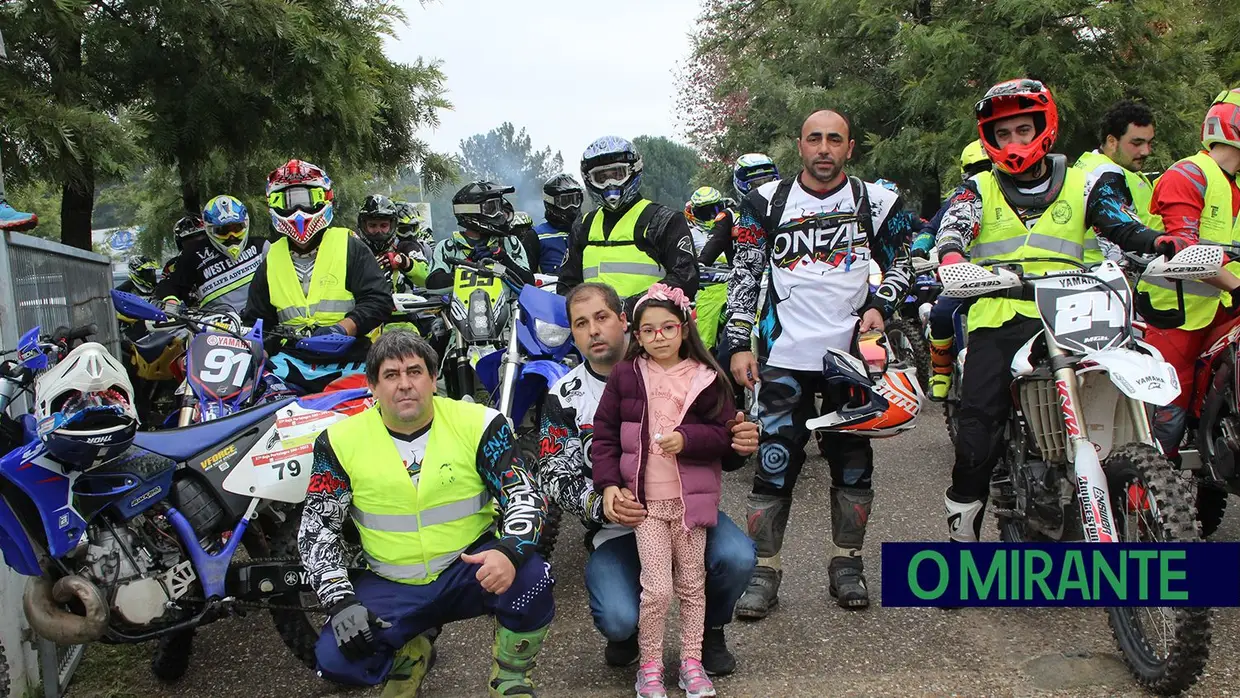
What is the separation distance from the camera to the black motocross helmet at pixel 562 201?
27.6 ft

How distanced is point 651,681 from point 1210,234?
302 centimetres

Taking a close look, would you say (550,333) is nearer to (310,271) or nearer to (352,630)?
(310,271)

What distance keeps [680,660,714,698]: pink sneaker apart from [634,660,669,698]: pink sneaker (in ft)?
0.04

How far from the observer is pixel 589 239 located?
207 inches

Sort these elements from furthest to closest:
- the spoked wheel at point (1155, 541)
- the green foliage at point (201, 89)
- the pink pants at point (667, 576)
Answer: the green foliage at point (201, 89) → the pink pants at point (667, 576) → the spoked wheel at point (1155, 541)

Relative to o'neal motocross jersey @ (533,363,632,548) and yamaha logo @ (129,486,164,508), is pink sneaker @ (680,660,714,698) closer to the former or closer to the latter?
o'neal motocross jersey @ (533,363,632,548)

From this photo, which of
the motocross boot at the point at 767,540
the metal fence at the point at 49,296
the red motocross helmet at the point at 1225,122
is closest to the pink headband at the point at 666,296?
the motocross boot at the point at 767,540

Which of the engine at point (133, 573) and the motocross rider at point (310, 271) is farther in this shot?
the motocross rider at point (310, 271)

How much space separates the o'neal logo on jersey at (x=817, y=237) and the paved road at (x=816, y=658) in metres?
1.44

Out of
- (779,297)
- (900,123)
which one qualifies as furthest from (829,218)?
(900,123)

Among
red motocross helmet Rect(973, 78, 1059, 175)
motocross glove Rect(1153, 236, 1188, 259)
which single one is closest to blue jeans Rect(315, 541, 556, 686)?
red motocross helmet Rect(973, 78, 1059, 175)

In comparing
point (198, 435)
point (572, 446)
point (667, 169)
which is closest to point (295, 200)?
point (198, 435)

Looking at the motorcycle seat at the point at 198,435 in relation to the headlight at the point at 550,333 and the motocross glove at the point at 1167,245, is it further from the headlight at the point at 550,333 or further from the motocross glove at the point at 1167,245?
the motocross glove at the point at 1167,245

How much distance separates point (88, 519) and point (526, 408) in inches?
81.6
